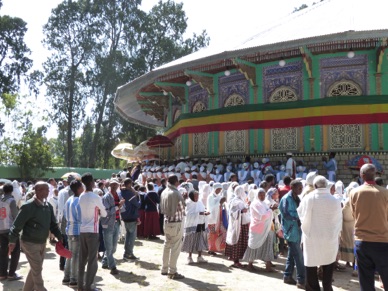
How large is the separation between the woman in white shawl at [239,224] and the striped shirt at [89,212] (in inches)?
111

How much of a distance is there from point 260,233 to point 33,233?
399 centimetres

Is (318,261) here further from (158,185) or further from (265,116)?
(265,116)

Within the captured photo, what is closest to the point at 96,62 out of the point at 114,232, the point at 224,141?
the point at 224,141

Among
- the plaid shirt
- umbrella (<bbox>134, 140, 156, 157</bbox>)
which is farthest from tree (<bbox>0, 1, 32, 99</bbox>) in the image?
the plaid shirt

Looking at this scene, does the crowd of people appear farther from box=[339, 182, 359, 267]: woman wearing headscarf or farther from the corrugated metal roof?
the corrugated metal roof

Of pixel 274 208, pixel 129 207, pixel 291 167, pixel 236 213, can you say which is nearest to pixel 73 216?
pixel 129 207

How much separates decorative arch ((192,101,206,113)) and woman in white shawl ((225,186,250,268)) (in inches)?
426

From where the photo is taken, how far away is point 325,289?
5.82m

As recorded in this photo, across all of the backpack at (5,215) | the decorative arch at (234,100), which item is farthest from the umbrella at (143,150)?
the backpack at (5,215)

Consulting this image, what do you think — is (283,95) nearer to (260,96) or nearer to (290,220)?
(260,96)

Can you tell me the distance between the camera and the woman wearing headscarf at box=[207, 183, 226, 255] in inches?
355

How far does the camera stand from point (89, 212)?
6293mm

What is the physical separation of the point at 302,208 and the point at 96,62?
33219 mm

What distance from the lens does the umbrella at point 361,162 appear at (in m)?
14.1
